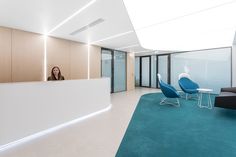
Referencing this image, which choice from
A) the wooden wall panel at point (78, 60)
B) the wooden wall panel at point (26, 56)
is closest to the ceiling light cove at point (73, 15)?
the wooden wall panel at point (26, 56)

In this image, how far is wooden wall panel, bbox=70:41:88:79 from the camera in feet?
18.8

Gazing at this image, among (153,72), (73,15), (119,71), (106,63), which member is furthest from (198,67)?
(73,15)

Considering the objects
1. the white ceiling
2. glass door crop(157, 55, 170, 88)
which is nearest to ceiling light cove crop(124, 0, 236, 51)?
the white ceiling

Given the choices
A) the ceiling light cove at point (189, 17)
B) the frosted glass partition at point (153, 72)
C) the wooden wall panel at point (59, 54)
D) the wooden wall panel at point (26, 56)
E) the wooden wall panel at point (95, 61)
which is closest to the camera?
the ceiling light cove at point (189, 17)

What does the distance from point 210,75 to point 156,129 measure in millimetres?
6267

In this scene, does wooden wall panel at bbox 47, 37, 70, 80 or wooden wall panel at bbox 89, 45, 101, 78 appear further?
wooden wall panel at bbox 89, 45, 101, 78

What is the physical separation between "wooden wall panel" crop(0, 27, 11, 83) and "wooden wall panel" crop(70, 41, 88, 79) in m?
2.09

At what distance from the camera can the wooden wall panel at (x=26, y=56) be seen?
414cm

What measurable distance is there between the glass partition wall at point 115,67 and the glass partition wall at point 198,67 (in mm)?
2558

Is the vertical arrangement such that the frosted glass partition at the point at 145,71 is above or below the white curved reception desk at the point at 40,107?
above

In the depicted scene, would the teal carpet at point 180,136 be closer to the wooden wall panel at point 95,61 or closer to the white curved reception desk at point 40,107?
the white curved reception desk at point 40,107

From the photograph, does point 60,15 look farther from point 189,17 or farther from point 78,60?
point 189,17

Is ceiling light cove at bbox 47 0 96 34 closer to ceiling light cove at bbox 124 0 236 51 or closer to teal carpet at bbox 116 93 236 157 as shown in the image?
ceiling light cove at bbox 124 0 236 51

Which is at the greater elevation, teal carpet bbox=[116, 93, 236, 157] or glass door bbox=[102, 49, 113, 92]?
glass door bbox=[102, 49, 113, 92]
